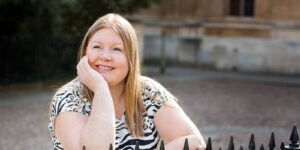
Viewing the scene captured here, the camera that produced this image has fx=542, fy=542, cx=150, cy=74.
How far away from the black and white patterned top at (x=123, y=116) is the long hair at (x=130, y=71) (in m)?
0.03

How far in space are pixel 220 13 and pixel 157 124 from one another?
16.5 m

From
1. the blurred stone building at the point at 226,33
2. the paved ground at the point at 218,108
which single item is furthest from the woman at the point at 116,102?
the blurred stone building at the point at 226,33

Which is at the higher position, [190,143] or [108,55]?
Result: [108,55]

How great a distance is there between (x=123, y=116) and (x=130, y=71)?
0.78 feet

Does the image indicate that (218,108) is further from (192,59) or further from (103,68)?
(192,59)

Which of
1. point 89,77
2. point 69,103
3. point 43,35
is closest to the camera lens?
point 69,103

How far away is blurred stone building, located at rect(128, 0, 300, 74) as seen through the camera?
56.5 feet

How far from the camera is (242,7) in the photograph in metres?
A: 18.8

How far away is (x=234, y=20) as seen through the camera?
1852 centimetres

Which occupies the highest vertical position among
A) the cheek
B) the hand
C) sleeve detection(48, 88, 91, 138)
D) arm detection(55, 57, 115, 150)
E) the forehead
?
the forehead

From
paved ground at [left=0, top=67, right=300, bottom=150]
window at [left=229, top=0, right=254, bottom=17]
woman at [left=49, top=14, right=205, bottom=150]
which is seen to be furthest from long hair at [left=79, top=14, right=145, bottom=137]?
window at [left=229, top=0, right=254, bottom=17]

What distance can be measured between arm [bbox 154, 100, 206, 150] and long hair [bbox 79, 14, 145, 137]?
0.36 ft

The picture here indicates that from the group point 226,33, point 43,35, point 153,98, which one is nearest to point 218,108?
point 43,35

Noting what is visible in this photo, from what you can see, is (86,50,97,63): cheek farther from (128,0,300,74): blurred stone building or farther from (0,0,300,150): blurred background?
(128,0,300,74): blurred stone building
